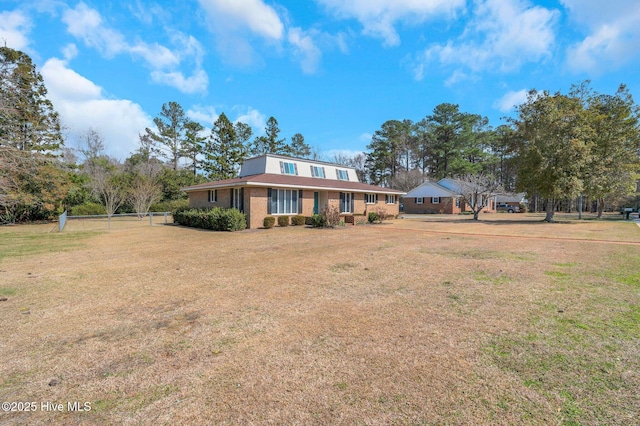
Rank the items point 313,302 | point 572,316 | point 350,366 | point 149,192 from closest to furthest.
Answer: point 350,366 < point 572,316 < point 313,302 < point 149,192

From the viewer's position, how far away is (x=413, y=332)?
3947 millimetres

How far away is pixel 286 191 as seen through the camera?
64.5ft

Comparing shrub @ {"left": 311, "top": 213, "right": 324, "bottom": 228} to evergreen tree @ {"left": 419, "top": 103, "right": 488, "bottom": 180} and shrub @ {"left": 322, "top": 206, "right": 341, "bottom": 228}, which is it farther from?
evergreen tree @ {"left": 419, "top": 103, "right": 488, "bottom": 180}

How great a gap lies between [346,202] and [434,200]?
22.2 meters

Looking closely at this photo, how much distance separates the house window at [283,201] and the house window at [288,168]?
135 inches

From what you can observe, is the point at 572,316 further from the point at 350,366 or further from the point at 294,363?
the point at 294,363

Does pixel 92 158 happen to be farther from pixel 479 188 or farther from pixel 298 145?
pixel 479 188

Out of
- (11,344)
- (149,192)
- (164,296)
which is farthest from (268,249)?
(149,192)

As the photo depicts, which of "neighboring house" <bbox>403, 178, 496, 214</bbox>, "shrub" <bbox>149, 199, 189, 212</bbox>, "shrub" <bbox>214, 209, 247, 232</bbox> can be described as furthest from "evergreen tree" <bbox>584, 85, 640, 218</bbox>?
"shrub" <bbox>149, 199, 189, 212</bbox>

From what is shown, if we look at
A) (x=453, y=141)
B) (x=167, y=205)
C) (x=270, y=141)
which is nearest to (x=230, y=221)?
(x=167, y=205)

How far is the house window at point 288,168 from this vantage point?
22.9 m

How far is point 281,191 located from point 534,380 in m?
17.4

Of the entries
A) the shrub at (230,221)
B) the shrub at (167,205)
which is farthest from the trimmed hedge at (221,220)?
the shrub at (167,205)

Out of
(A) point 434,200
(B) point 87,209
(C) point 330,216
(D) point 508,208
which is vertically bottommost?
(C) point 330,216
